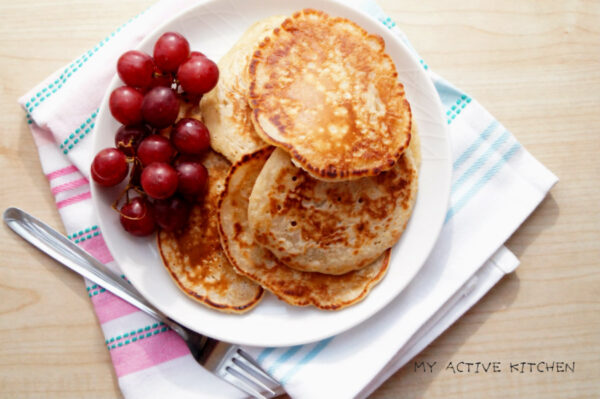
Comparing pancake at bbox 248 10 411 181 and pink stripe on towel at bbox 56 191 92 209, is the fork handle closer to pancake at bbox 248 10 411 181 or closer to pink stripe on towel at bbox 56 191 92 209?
pink stripe on towel at bbox 56 191 92 209

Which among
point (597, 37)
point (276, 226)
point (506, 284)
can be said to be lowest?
point (506, 284)

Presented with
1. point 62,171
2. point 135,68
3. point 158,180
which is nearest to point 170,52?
point 135,68

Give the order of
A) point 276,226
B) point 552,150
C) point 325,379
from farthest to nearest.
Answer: point 552,150 < point 325,379 < point 276,226

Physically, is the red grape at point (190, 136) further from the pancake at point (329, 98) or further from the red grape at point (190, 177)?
the pancake at point (329, 98)

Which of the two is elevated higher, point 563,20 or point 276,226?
point 563,20

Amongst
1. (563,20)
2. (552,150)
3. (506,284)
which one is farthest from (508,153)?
(563,20)

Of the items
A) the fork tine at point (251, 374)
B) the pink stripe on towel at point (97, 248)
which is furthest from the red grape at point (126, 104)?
the fork tine at point (251, 374)

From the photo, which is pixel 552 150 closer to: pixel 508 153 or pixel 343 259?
pixel 508 153
